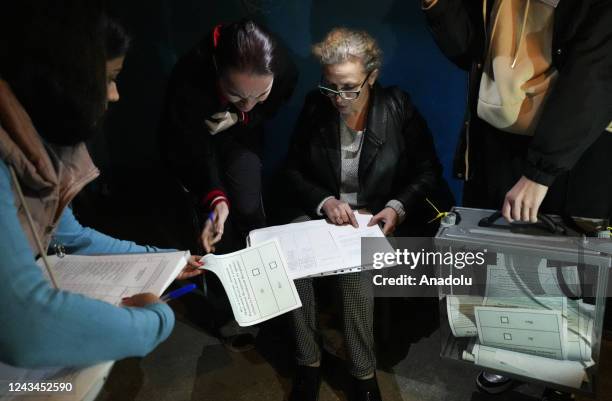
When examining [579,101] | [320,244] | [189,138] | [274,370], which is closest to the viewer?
[579,101]

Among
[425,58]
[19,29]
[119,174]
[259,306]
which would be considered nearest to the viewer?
[19,29]

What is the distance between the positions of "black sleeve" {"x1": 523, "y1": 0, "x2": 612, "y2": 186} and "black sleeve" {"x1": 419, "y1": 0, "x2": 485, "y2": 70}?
0.95 ft

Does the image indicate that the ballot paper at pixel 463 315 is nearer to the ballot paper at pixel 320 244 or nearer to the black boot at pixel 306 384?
the ballot paper at pixel 320 244

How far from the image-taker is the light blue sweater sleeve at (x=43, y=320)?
2.53 feet

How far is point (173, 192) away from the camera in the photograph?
328 centimetres

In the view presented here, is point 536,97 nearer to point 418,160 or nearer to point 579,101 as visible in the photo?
point 579,101

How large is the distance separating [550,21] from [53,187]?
126 cm

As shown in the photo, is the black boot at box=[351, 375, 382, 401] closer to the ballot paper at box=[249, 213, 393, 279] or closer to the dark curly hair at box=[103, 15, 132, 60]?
the ballot paper at box=[249, 213, 393, 279]

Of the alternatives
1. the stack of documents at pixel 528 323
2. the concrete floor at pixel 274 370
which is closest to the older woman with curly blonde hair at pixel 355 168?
the concrete floor at pixel 274 370

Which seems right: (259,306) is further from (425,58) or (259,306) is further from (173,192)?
(173,192)

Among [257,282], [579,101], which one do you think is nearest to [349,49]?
[579,101]

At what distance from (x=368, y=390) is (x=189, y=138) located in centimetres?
114

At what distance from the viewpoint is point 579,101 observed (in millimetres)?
1162

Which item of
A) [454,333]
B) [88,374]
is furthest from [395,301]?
[88,374]
